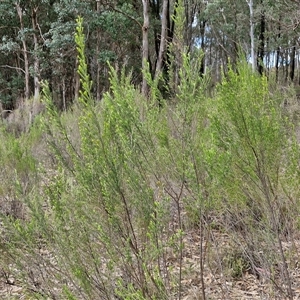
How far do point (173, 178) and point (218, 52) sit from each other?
34.2 meters

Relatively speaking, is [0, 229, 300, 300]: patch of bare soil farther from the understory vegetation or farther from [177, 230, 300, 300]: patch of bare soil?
the understory vegetation

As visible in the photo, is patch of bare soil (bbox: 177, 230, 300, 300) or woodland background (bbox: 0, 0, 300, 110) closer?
patch of bare soil (bbox: 177, 230, 300, 300)

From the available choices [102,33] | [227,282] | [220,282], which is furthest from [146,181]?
[102,33]

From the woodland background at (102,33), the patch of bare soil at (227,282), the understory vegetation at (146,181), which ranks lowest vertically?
the patch of bare soil at (227,282)

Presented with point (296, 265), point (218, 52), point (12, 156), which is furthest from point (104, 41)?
point (218, 52)

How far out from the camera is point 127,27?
46.1ft

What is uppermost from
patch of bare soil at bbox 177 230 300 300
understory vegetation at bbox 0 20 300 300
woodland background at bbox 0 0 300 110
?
woodland background at bbox 0 0 300 110

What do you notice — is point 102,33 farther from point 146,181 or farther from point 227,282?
point 146,181

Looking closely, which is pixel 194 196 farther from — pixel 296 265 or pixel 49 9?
pixel 49 9

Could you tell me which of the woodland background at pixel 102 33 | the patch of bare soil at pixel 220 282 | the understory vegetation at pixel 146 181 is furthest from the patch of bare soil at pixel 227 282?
the woodland background at pixel 102 33

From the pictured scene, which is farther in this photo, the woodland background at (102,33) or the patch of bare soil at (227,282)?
the woodland background at (102,33)

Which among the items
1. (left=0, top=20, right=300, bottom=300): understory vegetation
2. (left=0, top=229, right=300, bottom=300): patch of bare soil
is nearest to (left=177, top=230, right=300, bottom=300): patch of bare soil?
(left=0, top=229, right=300, bottom=300): patch of bare soil

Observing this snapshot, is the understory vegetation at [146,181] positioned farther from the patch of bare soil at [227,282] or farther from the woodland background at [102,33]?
the woodland background at [102,33]

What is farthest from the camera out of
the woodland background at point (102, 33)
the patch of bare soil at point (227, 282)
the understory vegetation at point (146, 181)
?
the woodland background at point (102, 33)
